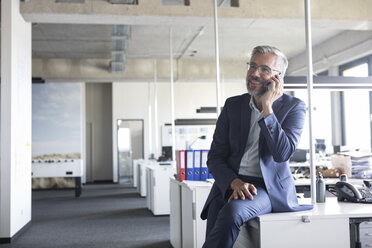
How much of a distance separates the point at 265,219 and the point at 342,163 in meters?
3.26

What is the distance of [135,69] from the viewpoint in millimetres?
13406

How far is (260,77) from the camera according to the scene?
2.28m

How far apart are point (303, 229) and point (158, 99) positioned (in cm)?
1375

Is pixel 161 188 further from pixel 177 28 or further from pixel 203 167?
pixel 177 28

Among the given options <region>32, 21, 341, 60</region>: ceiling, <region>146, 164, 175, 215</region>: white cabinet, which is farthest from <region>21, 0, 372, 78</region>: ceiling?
<region>146, 164, 175, 215</region>: white cabinet

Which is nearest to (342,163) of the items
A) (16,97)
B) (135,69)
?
A: (16,97)

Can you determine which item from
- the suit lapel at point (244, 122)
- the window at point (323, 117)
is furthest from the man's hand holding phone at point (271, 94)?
the window at point (323, 117)

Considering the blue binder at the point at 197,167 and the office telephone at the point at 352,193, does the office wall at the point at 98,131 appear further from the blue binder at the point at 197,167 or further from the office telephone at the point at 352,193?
the office telephone at the point at 352,193

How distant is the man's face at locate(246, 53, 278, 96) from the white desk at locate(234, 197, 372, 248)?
2.03 feet

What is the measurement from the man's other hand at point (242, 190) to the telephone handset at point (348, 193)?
896mm

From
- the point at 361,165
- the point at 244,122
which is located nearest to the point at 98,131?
the point at 361,165

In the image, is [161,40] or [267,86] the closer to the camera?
[267,86]

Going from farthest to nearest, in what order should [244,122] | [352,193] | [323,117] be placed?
1. [323,117]
2. [352,193]
3. [244,122]

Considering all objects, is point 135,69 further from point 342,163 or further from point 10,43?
point 342,163
